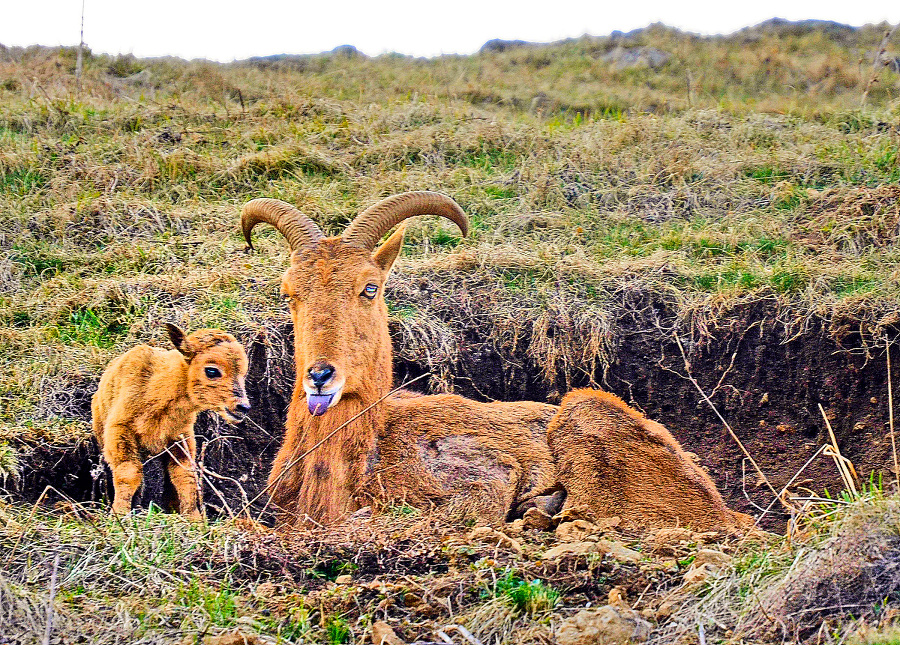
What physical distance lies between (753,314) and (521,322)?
1652 millimetres

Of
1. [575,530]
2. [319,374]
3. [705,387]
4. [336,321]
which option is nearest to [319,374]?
[319,374]

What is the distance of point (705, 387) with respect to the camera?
19.4 feet

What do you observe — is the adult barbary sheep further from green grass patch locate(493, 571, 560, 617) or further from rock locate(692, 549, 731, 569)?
green grass patch locate(493, 571, 560, 617)

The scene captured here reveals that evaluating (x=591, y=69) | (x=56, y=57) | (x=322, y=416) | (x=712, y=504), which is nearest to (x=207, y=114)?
(x=56, y=57)

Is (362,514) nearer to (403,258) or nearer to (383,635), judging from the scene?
(383,635)

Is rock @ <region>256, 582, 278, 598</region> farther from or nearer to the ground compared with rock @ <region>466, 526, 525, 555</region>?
nearer to the ground

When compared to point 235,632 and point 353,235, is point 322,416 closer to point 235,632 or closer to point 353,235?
point 353,235

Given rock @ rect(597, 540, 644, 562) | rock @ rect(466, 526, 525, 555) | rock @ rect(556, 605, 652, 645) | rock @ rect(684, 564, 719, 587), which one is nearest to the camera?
rock @ rect(556, 605, 652, 645)

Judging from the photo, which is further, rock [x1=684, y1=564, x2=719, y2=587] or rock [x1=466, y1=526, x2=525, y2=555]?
rock [x1=466, y1=526, x2=525, y2=555]

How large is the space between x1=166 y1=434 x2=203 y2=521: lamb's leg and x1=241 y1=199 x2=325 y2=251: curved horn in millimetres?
1319

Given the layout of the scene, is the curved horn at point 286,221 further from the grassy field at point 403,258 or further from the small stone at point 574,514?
the small stone at point 574,514

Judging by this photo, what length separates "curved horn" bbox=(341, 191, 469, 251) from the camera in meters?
5.23

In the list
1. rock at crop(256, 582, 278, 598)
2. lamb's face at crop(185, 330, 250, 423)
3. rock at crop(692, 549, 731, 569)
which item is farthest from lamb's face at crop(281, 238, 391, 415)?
rock at crop(692, 549, 731, 569)

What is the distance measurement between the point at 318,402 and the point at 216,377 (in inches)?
25.2
